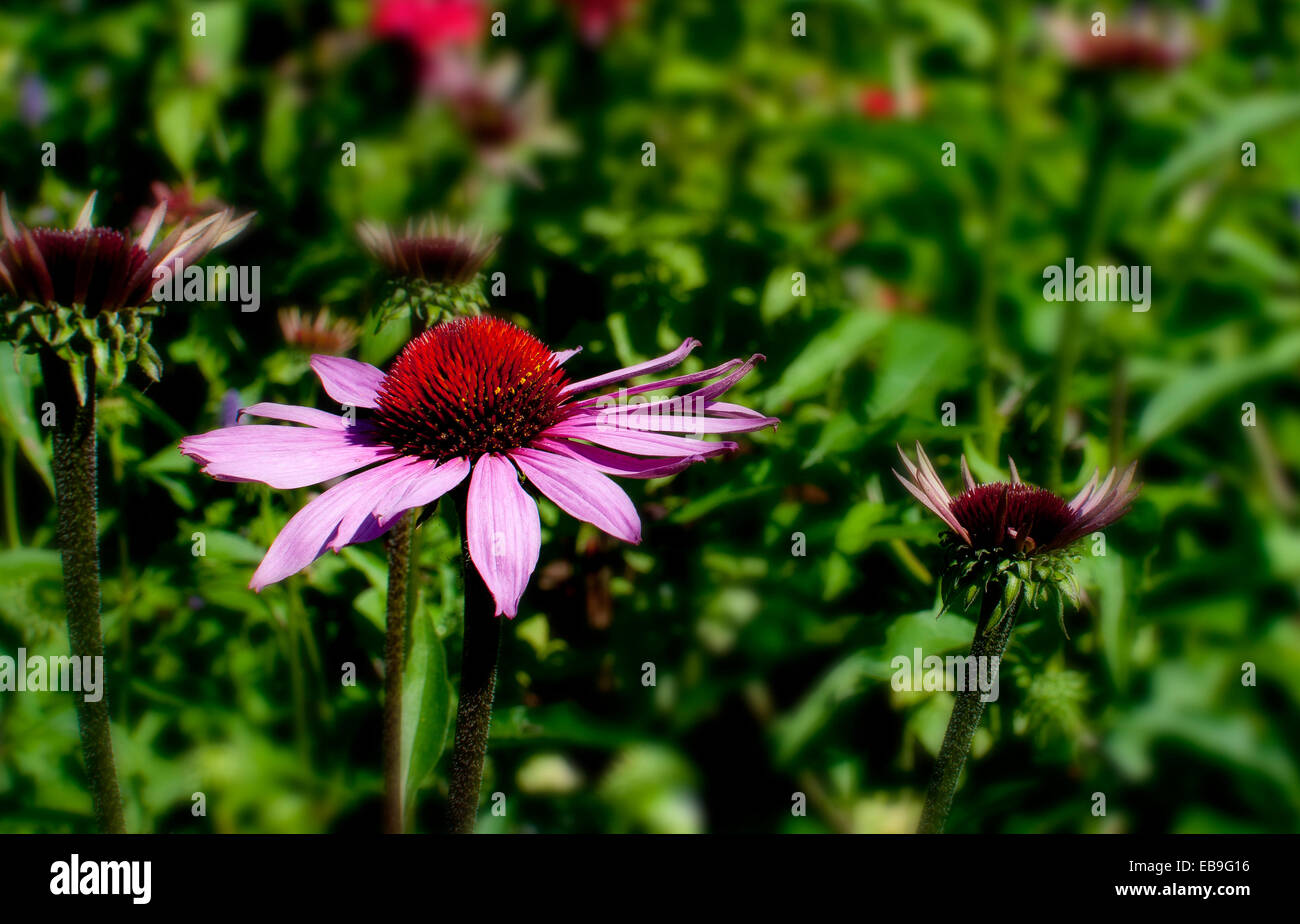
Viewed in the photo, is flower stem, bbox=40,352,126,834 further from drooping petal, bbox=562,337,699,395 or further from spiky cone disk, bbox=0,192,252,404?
drooping petal, bbox=562,337,699,395

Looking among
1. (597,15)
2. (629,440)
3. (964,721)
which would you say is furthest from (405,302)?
(597,15)

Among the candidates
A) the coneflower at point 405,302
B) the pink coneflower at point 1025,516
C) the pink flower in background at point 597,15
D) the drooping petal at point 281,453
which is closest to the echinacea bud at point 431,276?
the coneflower at point 405,302

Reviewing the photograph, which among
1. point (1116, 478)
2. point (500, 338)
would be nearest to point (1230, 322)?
point (1116, 478)

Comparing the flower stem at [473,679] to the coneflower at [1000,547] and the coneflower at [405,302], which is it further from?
the coneflower at [1000,547]

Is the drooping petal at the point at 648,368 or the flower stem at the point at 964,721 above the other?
the drooping petal at the point at 648,368

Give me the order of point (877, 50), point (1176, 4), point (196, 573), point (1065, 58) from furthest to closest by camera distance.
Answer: point (877, 50)
point (1176, 4)
point (1065, 58)
point (196, 573)

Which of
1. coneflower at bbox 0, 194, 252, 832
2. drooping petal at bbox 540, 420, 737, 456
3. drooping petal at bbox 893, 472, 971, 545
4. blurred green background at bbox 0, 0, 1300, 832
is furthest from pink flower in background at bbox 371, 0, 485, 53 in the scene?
drooping petal at bbox 893, 472, 971, 545
